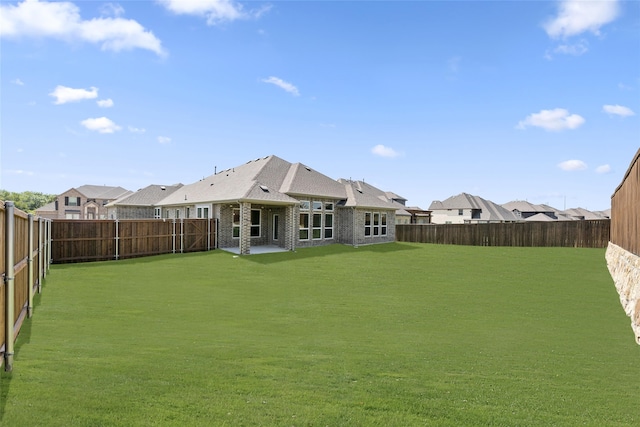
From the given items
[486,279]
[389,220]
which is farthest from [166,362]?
[389,220]

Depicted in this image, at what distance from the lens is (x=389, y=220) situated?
3062 centimetres

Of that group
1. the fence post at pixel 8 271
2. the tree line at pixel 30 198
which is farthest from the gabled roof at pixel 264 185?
the tree line at pixel 30 198

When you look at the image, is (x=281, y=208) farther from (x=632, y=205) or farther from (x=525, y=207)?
(x=525, y=207)

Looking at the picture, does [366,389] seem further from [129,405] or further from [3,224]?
[3,224]

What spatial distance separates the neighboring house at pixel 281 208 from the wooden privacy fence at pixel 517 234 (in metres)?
3.77

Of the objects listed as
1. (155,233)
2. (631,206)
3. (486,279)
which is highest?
(631,206)

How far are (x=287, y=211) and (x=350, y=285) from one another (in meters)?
10.2

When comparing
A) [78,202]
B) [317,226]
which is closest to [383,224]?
[317,226]

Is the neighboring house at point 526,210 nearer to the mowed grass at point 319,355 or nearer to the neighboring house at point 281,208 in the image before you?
the neighboring house at point 281,208

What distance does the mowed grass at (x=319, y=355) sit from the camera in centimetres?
400

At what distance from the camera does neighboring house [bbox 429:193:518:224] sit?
56.8 metres

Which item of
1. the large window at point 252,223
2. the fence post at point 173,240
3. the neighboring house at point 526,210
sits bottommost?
the fence post at point 173,240

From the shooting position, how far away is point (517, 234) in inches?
1107

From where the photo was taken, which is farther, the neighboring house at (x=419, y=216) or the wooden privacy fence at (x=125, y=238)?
the neighboring house at (x=419, y=216)
